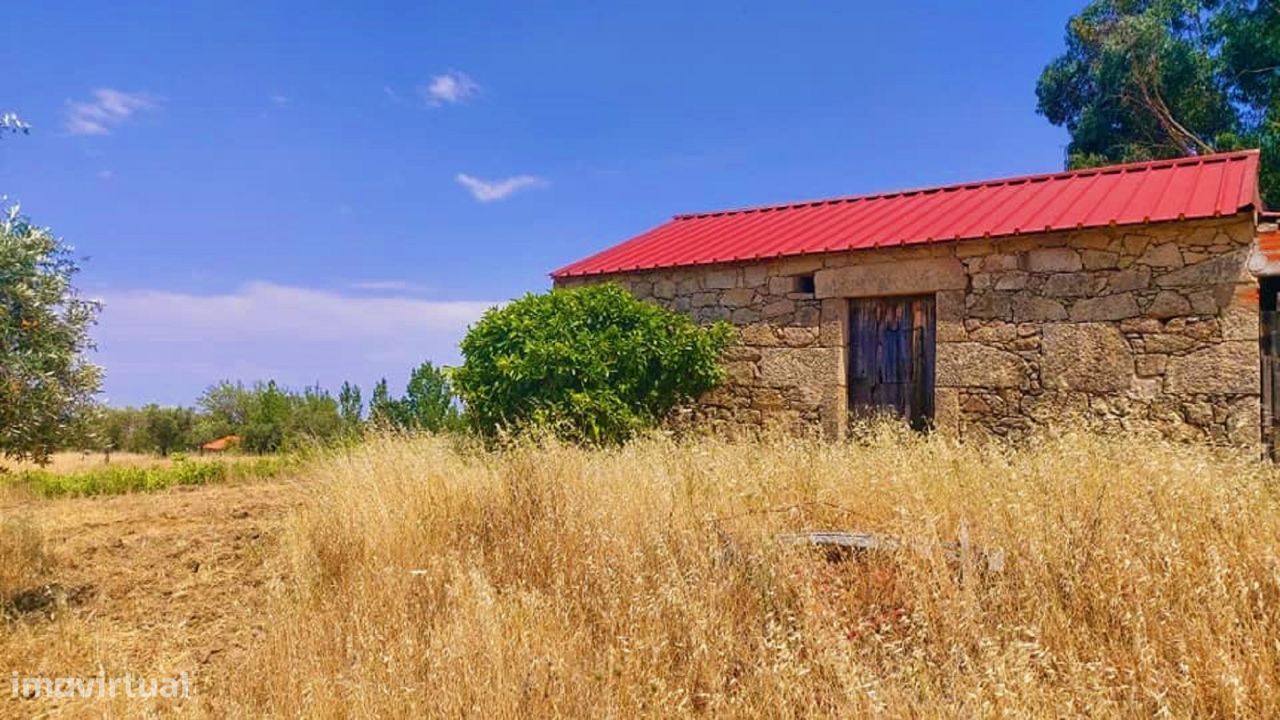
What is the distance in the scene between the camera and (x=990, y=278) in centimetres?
827

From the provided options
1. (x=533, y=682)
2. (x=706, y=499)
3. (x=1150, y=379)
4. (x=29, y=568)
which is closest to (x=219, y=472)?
(x=29, y=568)

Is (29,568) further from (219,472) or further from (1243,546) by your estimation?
(1243,546)

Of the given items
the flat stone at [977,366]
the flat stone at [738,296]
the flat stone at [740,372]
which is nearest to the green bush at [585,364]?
the flat stone at [740,372]

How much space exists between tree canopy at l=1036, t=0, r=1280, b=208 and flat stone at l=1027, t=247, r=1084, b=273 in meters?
8.27

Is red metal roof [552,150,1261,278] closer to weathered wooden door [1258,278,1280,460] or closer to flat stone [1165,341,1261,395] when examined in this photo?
weathered wooden door [1258,278,1280,460]

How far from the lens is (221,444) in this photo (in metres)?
16.7

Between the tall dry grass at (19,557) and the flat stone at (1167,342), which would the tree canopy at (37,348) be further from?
the flat stone at (1167,342)

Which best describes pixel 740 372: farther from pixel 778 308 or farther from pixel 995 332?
pixel 995 332

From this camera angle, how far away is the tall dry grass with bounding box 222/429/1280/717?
293 cm

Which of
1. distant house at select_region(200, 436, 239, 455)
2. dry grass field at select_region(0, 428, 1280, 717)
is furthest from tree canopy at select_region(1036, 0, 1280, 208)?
distant house at select_region(200, 436, 239, 455)

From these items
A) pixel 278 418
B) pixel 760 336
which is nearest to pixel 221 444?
pixel 278 418

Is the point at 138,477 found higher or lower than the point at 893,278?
lower

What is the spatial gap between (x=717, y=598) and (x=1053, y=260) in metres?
6.15

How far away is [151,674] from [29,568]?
2.80 metres
